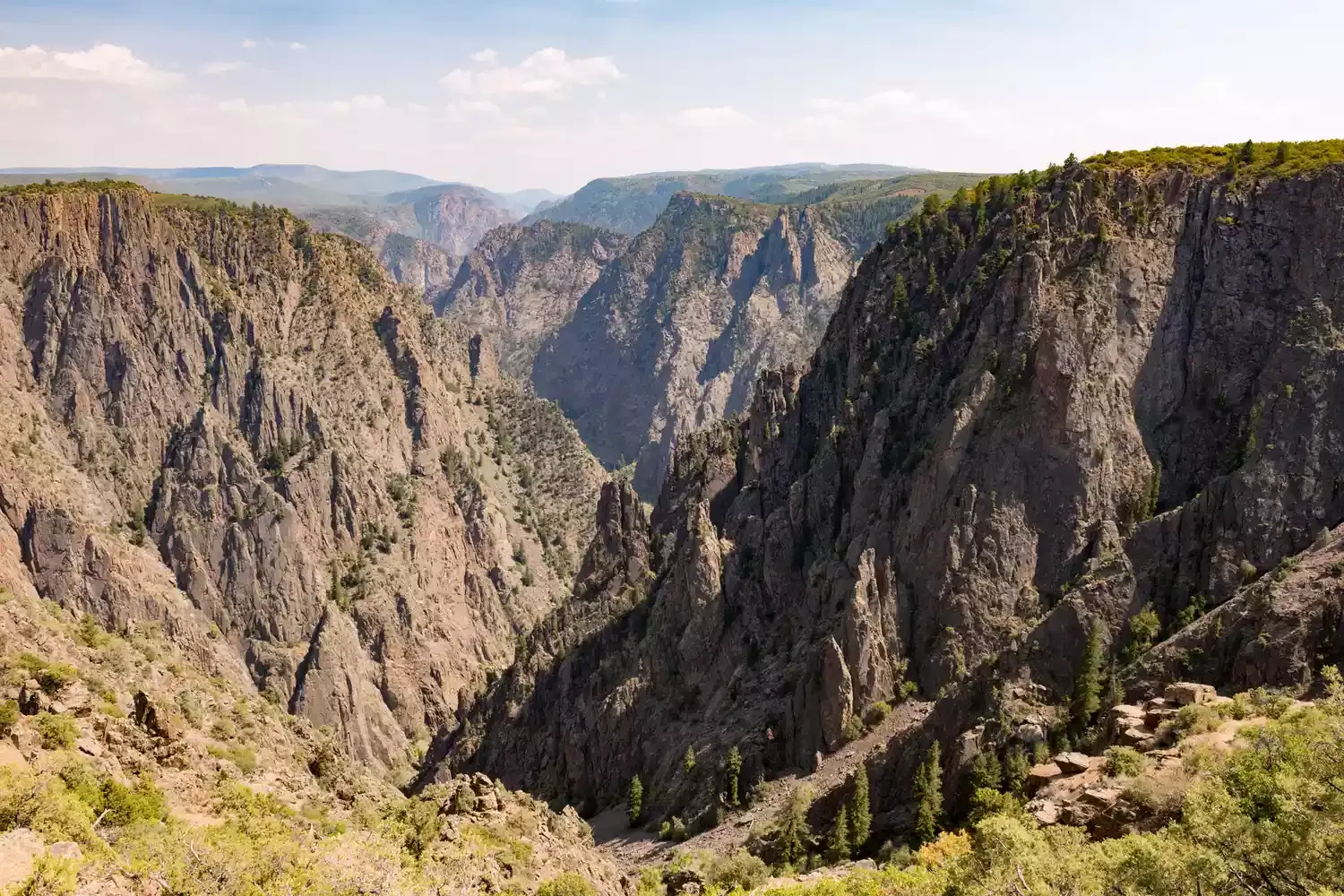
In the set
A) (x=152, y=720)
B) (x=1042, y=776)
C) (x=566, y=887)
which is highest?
(x=152, y=720)

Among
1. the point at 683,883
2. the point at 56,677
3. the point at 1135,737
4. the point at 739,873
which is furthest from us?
the point at 683,883

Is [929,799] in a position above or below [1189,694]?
below

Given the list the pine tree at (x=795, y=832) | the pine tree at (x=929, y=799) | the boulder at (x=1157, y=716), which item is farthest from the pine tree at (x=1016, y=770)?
the pine tree at (x=795, y=832)

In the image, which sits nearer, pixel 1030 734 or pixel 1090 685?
pixel 1030 734

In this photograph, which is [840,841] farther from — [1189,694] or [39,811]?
[39,811]

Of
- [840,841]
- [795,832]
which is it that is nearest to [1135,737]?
→ [840,841]

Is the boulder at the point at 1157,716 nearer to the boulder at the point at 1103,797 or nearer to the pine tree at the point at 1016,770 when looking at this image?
the pine tree at the point at 1016,770

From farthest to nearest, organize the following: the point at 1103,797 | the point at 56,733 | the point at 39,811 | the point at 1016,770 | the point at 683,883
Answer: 1. the point at 683,883
2. the point at 1016,770
3. the point at 1103,797
4. the point at 56,733
5. the point at 39,811
